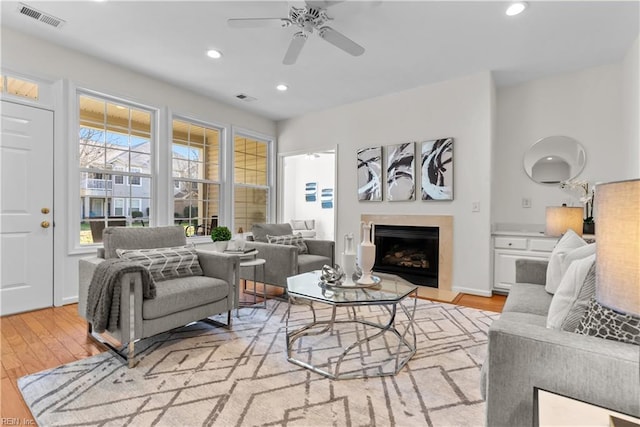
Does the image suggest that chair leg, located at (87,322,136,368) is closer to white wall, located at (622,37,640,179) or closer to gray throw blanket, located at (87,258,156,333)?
gray throw blanket, located at (87,258,156,333)

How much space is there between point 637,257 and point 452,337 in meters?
2.05

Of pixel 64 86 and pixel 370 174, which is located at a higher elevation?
pixel 64 86

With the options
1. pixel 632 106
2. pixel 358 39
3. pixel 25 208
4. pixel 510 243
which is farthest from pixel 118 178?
pixel 632 106

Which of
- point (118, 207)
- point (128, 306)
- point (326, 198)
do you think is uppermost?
point (326, 198)

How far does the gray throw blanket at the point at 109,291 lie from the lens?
6.71 ft

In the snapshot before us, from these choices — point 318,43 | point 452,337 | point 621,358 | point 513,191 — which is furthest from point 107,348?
point 513,191

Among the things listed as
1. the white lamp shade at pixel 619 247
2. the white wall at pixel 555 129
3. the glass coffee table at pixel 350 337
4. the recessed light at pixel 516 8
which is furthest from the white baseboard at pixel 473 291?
the white lamp shade at pixel 619 247

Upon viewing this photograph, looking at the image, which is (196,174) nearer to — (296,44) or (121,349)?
(296,44)

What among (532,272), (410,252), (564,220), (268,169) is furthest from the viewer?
(268,169)

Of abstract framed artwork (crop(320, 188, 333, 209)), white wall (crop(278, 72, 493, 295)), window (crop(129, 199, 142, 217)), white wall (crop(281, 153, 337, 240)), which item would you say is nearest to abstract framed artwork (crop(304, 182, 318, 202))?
white wall (crop(281, 153, 337, 240))

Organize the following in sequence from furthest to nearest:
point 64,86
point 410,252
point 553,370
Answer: point 410,252 → point 64,86 → point 553,370

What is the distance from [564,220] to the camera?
3.08m

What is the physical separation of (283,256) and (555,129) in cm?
366

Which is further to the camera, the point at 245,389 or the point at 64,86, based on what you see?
the point at 64,86
